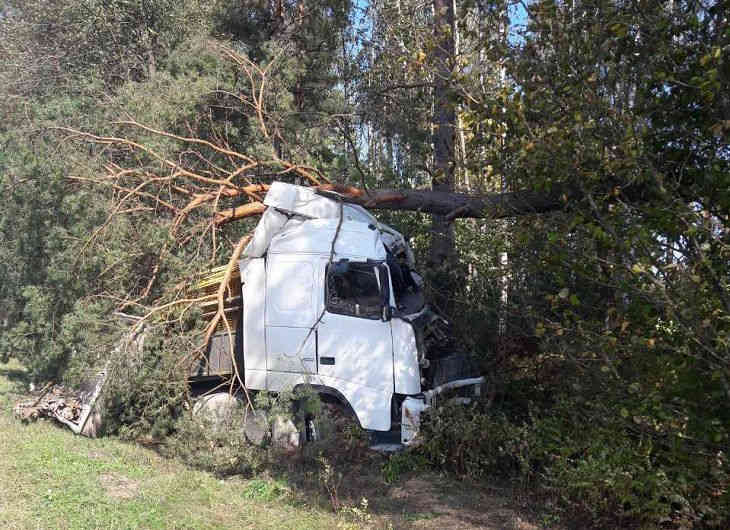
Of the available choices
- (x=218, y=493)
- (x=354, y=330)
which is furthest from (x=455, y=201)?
(x=218, y=493)

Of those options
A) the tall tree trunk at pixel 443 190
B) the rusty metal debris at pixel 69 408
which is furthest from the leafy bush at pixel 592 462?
the rusty metal debris at pixel 69 408

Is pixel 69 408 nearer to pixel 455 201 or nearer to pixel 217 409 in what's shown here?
pixel 217 409

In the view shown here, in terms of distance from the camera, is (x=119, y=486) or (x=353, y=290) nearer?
(x=119, y=486)

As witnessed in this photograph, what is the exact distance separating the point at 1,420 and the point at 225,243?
12.8 ft

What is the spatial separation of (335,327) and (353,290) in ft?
1.65

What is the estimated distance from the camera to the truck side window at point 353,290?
879 cm

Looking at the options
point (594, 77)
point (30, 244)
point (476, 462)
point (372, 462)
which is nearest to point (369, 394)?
point (372, 462)

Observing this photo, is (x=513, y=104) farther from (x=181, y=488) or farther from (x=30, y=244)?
(x=30, y=244)

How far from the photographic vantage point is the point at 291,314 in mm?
9016

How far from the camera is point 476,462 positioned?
8.22m

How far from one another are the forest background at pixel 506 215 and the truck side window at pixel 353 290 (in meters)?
1.40

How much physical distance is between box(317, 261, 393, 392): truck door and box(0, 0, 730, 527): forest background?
39.0 inches

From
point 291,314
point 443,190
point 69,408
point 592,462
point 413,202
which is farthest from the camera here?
point 443,190

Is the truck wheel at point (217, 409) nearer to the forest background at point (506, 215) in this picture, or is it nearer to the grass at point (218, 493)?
the forest background at point (506, 215)
